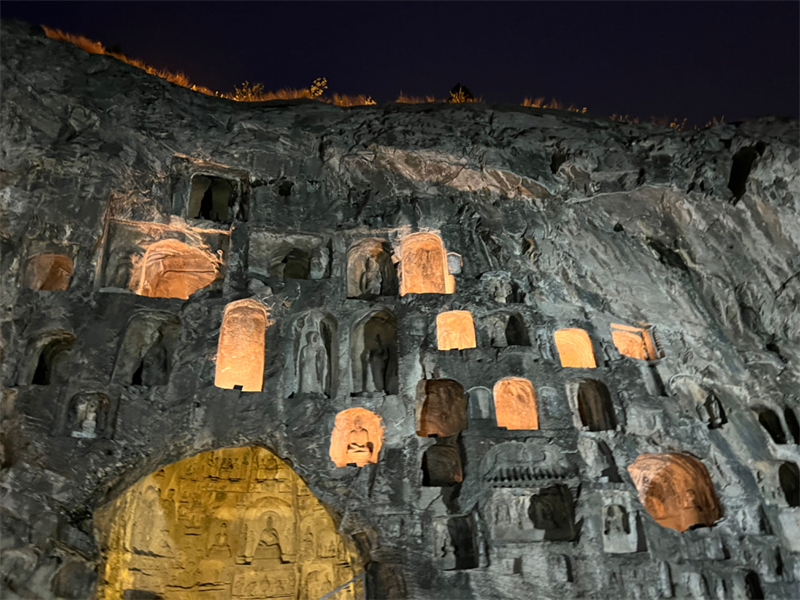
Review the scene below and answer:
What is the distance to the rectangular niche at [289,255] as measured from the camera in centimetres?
1839

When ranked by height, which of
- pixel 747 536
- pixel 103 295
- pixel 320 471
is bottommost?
pixel 747 536

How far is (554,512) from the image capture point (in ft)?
50.4

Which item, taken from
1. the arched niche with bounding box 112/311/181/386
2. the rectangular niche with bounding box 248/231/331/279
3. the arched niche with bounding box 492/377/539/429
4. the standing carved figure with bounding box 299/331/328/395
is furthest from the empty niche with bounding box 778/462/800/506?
the arched niche with bounding box 112/311/181/386

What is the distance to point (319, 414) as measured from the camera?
1520 centimetres

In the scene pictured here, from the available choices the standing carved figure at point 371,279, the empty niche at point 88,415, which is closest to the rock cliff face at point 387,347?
the empty niche at point 88,415

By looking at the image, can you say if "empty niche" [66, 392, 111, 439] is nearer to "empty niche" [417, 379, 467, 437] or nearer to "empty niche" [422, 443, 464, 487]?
"empty niche" [422, 443, 464, 487]

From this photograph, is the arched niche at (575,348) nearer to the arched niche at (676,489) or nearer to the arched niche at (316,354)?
the arched niche at (676,489)

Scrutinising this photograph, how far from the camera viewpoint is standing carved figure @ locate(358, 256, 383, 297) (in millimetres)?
19422

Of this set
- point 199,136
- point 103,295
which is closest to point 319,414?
point 103,295

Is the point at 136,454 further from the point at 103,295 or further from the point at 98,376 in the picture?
the point at 103,295

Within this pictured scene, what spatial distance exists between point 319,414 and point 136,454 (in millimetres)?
4463

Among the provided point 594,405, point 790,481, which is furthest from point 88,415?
point 790,481

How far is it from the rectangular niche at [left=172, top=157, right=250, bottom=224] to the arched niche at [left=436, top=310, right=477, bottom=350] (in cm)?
728

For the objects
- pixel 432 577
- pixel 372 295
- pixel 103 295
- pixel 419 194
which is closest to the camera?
pixel 432 577
